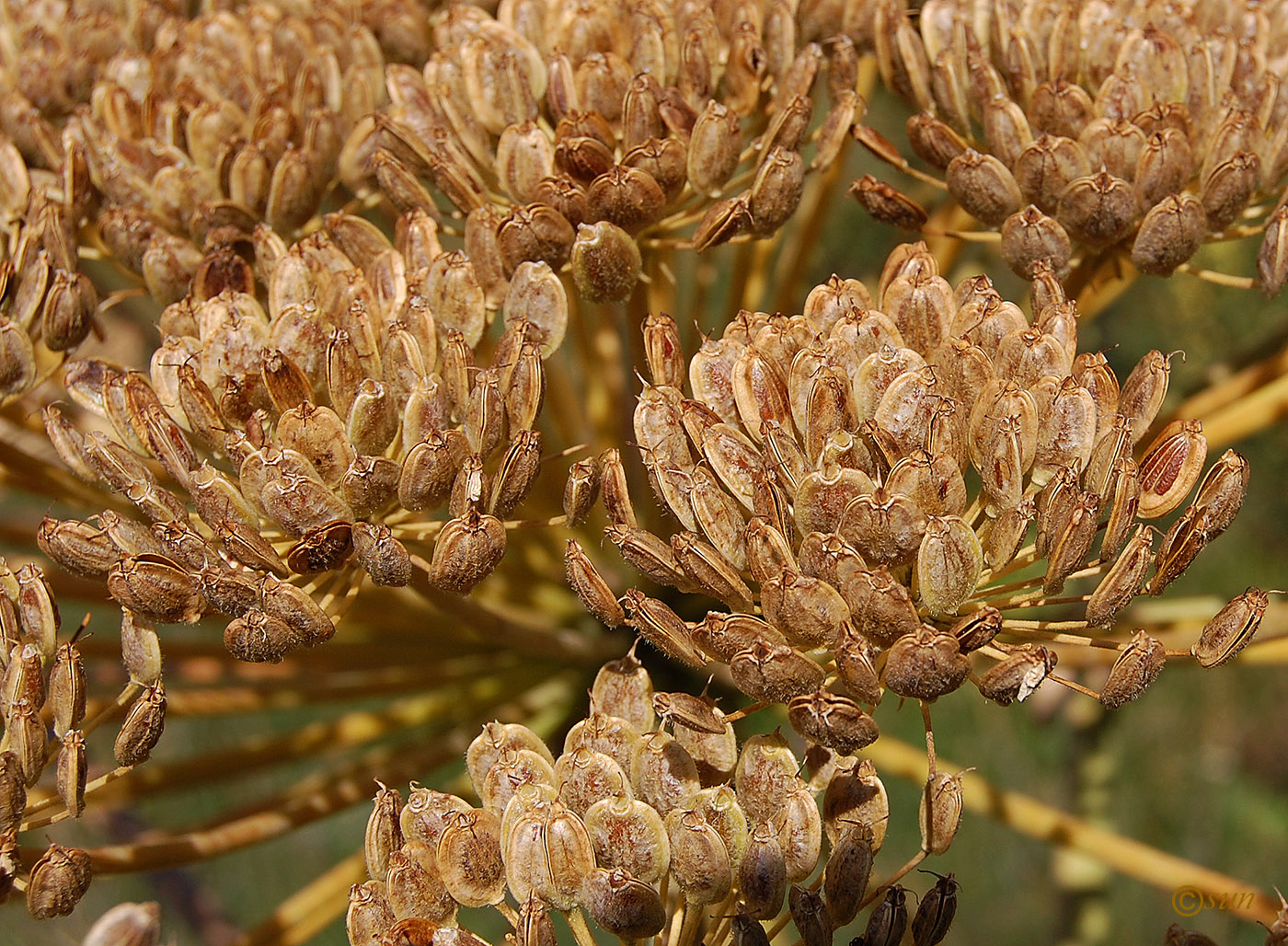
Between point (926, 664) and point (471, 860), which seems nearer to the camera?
point (926, 664)

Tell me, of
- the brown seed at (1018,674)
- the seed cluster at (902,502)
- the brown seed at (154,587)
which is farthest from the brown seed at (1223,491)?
the brown seed at (154,587)

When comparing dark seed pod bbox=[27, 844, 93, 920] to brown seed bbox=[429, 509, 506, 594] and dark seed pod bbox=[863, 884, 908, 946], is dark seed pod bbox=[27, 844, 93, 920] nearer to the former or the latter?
brown seed bbox=[429, 509, 506, 594]

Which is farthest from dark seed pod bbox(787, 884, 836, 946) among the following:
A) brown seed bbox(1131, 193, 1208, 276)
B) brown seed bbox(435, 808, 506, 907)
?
brown seed bbox(1131, 193, 1208, 276)

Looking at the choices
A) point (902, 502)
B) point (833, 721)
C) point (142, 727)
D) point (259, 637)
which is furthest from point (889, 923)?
point (142, 727)

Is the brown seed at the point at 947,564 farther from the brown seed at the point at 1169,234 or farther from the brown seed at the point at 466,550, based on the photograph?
the brown seed at the point at 1169,234

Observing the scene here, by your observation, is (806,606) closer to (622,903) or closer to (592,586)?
(592,586)
